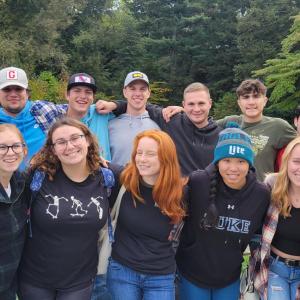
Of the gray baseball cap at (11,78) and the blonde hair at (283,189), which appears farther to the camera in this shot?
the gray baseball cap at (11,78)

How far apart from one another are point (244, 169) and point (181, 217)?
657mm

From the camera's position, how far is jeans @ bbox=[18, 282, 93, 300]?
3.20 m

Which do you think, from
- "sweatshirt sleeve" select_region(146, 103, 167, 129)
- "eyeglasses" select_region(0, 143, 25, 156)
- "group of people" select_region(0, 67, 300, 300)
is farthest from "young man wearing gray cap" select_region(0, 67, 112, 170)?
"eyeglasses" select_region(0, 143, 25, 156)

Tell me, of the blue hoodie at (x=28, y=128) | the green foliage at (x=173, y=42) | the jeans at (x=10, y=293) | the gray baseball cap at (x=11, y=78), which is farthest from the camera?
the green foliage at (x=173, y=42)

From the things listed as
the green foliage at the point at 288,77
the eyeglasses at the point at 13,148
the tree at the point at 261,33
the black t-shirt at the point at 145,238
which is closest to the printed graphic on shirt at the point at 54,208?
the eyeglasses at the point at 13,148

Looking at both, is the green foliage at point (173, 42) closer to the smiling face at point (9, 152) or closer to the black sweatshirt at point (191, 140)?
the black sweatshirt at point (191, 140)

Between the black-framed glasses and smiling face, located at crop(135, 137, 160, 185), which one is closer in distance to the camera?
smiling face, located at crop(135, 137, 160, 185)

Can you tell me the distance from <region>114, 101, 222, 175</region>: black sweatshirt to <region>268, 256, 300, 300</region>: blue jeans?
1.40 metres

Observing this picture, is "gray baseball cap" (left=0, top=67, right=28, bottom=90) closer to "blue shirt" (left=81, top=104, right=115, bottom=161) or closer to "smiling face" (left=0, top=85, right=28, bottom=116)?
"smiling face" (left=0, top=85, right=28, bottom=116)

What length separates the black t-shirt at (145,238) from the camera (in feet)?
10.9

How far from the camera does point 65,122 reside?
3.40 metres

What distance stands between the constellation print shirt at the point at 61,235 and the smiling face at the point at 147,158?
17.9 inches

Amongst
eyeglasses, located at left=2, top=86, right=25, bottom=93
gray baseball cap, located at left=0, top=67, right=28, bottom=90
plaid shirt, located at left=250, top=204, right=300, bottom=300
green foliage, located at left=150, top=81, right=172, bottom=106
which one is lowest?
plaid shirt, located at left=250, top=204, right=300, bottom=300

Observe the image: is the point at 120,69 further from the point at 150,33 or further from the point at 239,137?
the point at 239,137
